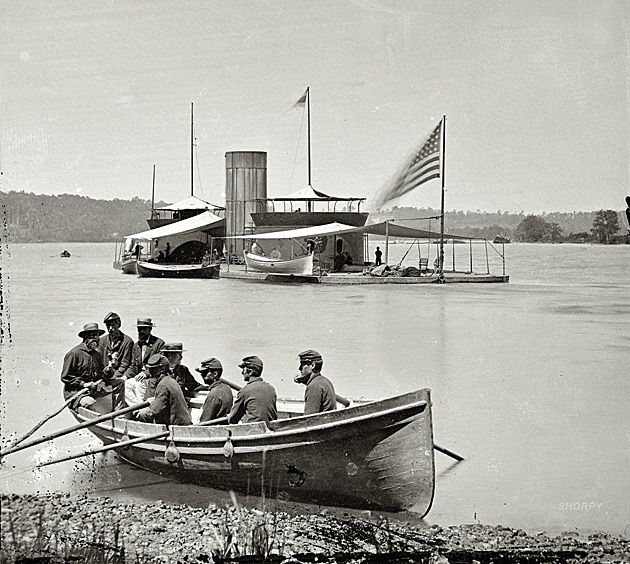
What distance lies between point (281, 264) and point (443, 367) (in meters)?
20.1

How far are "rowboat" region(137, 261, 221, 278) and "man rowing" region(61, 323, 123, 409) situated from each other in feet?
92.4

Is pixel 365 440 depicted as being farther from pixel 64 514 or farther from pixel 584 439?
pixel 584 439

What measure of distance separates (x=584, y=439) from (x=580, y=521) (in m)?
3.39

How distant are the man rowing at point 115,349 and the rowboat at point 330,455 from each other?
6.92ft

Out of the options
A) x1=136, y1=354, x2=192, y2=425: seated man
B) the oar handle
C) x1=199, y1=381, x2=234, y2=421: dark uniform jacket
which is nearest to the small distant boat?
the oar handle

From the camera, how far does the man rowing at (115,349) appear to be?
419 inches

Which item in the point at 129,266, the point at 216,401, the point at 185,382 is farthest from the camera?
the point at 129,266

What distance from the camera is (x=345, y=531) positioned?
7938 mm

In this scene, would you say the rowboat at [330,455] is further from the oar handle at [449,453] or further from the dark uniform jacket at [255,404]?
the oar handle at [449,453]

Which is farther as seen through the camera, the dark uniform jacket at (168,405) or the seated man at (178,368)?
the seated man at (178,368)

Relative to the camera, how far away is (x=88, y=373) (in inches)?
405

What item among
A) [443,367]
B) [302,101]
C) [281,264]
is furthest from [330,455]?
[302,101]

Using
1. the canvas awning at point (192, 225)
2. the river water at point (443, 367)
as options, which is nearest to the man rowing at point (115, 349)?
the river water at point (443, 367)
